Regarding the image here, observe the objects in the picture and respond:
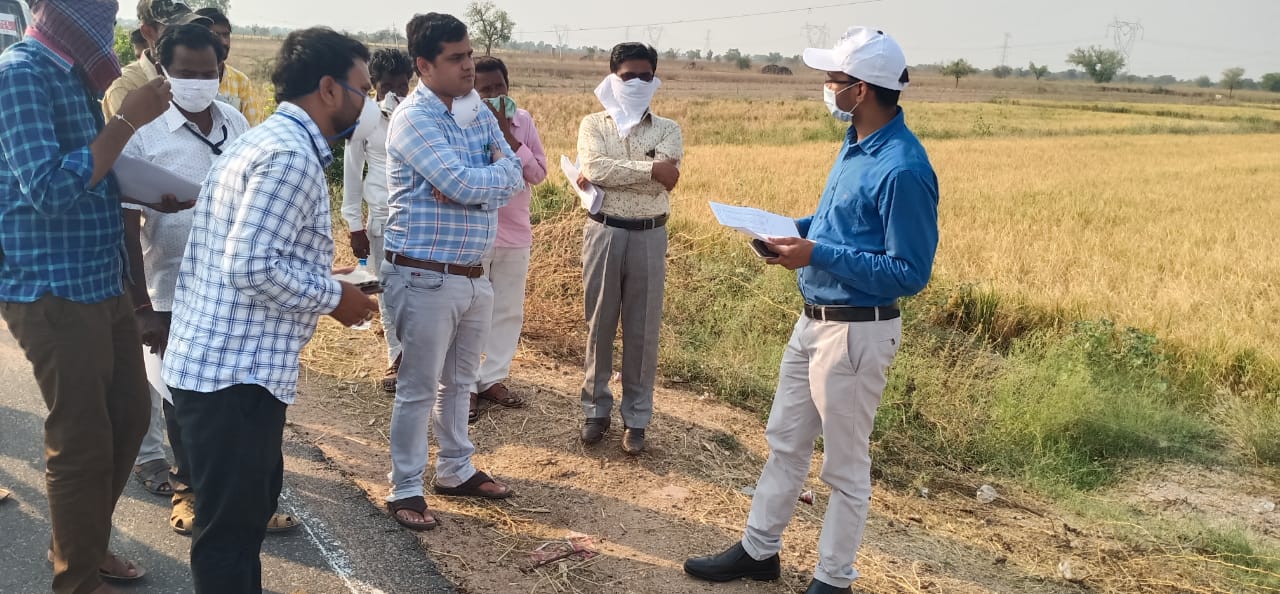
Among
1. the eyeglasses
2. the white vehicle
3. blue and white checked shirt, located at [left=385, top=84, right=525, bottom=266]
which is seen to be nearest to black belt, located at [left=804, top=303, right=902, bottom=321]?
blue and white checked shirt, located at [left=385, top=84, right=525, bottom=266]

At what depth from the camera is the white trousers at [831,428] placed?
3336 millimetres

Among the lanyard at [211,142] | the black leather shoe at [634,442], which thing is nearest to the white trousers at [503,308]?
the black leather shoe at [634,442]

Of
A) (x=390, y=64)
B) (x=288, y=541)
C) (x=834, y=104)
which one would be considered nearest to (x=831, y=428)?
(x=834, y=104)

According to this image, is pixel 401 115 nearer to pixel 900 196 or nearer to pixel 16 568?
pixel 900 196

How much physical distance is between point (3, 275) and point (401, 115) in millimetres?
1508

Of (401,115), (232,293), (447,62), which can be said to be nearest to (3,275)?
(232,293)

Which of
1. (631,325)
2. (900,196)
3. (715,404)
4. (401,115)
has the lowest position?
(715,404)

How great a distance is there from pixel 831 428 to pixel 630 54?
2.39 m

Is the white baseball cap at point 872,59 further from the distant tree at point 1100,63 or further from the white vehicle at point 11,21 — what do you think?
the distant tree at point 1100,63

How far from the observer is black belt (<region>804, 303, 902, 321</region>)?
3.32 metres

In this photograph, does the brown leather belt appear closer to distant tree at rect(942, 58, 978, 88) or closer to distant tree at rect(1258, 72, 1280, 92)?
distant tree at rect(942, 58, 978, 88)

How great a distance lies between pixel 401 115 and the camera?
367 cm

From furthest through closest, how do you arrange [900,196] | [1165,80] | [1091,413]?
[1165,80] < [1091,413] < [900,196]

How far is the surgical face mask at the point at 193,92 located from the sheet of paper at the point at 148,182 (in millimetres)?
465
